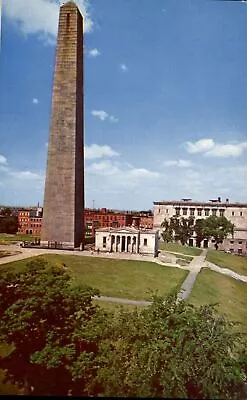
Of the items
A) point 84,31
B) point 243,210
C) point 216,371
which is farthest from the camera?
point 84,31

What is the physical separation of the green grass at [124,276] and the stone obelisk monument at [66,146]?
0.44 m

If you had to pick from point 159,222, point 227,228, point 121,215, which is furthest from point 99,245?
point 227,228

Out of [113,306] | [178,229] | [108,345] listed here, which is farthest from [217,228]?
[108,345]

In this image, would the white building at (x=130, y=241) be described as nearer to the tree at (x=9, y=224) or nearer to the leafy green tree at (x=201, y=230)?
the leafy green tree at (x=201, y=230)

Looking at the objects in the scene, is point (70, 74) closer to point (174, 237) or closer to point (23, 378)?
point (174, 237)

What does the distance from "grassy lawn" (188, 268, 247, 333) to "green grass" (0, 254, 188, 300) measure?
0.61 ft

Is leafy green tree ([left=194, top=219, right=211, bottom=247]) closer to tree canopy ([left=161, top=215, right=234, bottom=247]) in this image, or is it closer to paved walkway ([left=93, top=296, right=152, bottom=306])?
tree canopy ([left=161, top=215, right=234, bottom=247])

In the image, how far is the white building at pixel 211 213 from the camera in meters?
3.83

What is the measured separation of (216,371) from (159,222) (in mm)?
1452

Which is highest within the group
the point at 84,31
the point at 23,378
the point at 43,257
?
the point at 84,31

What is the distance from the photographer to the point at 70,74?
423 centimetres

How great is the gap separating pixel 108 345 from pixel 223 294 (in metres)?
1.11

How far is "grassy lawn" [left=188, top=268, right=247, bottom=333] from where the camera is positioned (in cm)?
356

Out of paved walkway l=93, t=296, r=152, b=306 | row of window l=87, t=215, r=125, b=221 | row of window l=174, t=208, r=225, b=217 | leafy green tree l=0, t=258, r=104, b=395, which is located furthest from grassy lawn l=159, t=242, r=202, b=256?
leafy green tree l=0, t=258, r=104, b=395
